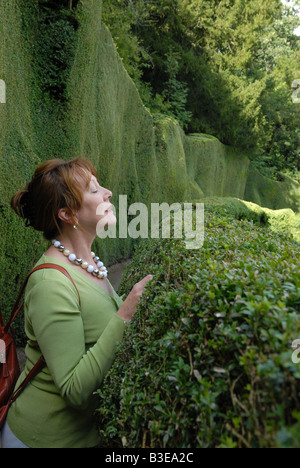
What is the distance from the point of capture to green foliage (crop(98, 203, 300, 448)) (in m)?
1.19

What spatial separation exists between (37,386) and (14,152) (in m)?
2.79

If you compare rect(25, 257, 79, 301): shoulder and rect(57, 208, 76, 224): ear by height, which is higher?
rect(57, 208, 76, 224): ear

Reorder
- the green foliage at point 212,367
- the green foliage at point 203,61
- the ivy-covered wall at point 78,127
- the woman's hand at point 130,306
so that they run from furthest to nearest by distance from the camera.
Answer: the green foliage at point 203,61
the ivy-covered wall at point 78,127
the woman's hand at point 130,306
the green foliage at point 212,367

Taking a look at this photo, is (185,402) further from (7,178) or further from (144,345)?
(7,178)

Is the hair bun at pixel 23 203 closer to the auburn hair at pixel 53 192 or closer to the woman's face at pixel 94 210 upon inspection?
the auburn hair at pixel 53 192

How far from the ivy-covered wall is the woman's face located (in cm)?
177

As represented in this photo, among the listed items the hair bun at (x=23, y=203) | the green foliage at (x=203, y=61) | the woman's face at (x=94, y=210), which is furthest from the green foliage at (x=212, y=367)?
the green foliage at (x=203, y=61)

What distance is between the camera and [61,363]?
186 centimetres

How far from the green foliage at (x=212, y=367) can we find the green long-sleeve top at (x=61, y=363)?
87 millimetres

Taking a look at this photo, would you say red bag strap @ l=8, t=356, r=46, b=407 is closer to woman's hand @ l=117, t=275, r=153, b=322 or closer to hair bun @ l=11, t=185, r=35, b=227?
woman's hand @ l=117, t=275, r=153, b=322

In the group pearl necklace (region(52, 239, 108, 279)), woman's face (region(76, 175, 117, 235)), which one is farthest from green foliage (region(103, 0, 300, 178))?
pearl necklace (region(52, 239, 108, 279))

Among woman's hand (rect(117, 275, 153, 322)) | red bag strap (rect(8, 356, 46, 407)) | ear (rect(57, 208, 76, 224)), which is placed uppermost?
ear (rect(57, 208, 76, 224))

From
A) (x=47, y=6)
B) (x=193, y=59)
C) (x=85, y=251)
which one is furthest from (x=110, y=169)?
(x=193, y=59)

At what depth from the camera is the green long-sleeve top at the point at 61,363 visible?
186 cm
